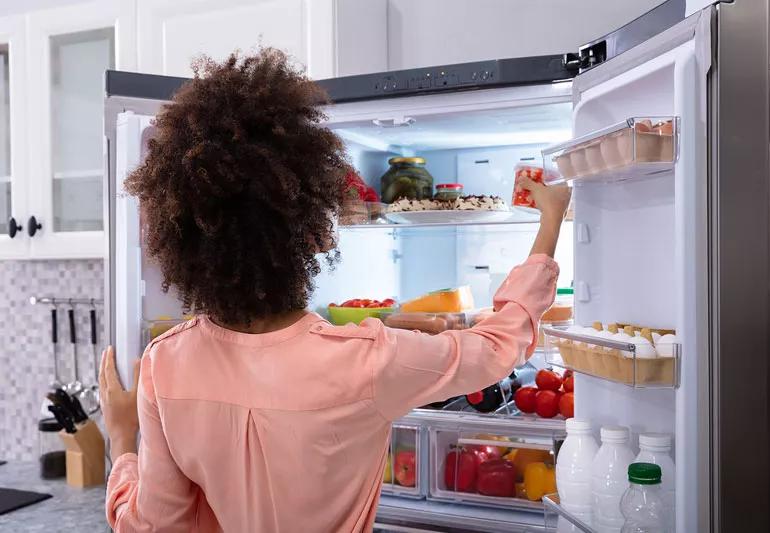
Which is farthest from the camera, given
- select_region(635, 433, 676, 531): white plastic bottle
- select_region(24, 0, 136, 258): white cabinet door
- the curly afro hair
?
select_region(24, 0, 136, 258): white cabinet door

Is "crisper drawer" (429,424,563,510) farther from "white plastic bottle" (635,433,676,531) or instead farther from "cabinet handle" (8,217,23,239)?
"cabinet handle" (8,217,23,239)

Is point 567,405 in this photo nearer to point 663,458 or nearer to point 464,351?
point 663,458

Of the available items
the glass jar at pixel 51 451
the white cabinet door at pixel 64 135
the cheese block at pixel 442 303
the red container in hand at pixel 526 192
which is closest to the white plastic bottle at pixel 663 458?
the red container in hand at pixel 526 192

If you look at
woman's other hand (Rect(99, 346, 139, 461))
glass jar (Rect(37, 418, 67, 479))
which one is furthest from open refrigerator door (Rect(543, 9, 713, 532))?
glass jar (Rect(37, 418, 67, 479))

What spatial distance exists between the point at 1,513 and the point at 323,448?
156 cm

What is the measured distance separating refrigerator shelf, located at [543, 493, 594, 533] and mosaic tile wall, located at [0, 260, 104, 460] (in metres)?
1.93

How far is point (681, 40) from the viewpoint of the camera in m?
1.11

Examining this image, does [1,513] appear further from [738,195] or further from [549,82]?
[738,195]

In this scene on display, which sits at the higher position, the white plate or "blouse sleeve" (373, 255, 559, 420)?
the white plate

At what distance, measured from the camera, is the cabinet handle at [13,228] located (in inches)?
93.3

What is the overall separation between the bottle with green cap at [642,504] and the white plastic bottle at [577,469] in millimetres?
134

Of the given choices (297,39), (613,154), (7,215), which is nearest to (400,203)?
(297,39)

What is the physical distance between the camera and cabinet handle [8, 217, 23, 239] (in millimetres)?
2369

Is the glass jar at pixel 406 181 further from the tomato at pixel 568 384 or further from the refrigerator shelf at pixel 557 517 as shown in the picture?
the refrigerator shelf at pixel 557 517
